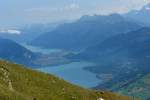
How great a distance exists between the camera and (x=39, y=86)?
5675cm

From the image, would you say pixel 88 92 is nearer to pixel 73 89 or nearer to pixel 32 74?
pixel 73 89

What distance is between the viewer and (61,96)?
55.0 m

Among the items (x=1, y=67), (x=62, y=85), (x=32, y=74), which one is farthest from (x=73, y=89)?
(x=1, y=67)

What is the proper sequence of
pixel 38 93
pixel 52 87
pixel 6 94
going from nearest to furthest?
pixel 6 94
pixel 38 93
pixel 52 87

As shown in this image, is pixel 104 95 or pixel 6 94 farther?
pixel 104 95

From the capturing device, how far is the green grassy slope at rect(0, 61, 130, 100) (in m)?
52.8

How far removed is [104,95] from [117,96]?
421cm

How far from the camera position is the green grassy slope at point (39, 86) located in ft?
173

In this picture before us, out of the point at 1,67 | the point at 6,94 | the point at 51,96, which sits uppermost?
the point at 1,67

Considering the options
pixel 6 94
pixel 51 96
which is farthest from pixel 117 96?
pixel 6 94

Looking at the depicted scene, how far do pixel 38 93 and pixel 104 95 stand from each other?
1114cm

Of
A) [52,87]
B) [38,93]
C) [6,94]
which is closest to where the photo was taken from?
[6,94]

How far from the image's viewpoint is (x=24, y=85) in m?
54.4

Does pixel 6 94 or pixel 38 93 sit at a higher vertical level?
pixel 38 93
